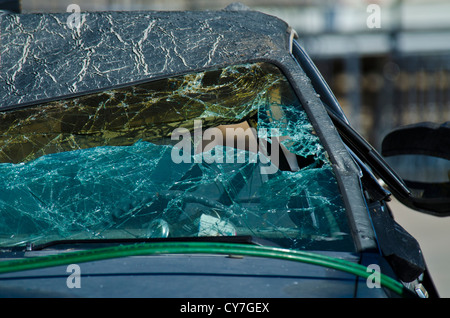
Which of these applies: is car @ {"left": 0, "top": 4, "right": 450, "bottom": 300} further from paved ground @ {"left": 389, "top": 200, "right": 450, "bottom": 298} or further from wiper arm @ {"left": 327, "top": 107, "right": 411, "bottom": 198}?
paved ground @ {"left": 389, "top": 200, "right": 450, "bottom": 298}

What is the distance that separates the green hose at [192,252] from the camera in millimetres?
1248

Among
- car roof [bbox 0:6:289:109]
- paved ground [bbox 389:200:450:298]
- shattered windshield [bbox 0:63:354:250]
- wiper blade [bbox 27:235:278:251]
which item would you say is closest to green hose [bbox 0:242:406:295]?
wiper blade [bbox 27:235:278:251]

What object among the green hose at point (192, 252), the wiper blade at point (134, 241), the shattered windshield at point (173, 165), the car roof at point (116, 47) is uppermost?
the car roof at point (116, 47)

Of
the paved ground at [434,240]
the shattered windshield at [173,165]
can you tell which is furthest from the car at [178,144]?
the paved ground at [434,240]

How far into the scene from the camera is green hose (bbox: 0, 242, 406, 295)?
1248 mm

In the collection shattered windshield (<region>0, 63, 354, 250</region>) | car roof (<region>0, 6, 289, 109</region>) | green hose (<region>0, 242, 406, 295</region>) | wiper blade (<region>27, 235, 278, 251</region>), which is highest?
car roof (<region>0, 6, 289, 109</region>)

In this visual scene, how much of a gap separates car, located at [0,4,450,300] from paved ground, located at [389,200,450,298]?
128 inches

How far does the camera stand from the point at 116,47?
1.76m

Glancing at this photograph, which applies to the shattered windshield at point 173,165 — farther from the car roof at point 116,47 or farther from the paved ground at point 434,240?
the paved ground at point 434,240

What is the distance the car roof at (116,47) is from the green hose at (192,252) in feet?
1.97

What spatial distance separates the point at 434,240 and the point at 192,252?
5.35m

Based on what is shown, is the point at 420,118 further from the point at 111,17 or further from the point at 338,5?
the point at 111,17

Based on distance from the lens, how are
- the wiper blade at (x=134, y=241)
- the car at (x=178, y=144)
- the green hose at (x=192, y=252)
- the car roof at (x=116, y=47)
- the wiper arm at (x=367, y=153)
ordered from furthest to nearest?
1. the wiper arm at (x=367, y=153)
2. the car roof at (x=116, y=47)
3. the car at (x=178, y=144)
4. the wiper blade at (x=134, y=241)
5. the green hose at (x=192, y=252)

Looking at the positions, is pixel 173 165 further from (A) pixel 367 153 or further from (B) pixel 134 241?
(A) pixel 367 153
